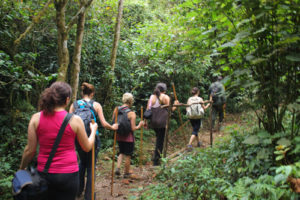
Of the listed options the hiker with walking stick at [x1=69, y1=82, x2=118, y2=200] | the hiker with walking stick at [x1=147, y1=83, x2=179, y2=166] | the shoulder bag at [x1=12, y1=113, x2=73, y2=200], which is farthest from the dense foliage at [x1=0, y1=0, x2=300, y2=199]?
the shoulder bag at [x1=12, y1=113, x2=73, y2=200]

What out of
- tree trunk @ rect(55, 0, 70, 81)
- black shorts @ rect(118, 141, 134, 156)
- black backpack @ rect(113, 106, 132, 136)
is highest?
tree trunk @ rect(55, 0, 70, 81)

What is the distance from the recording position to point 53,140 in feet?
8.39

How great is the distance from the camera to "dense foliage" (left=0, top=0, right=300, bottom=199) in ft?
9.09

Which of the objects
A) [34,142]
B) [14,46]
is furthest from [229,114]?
[34,142]

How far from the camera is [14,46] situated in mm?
6109

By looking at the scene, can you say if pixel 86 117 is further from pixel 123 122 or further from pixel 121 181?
pixel 121 181

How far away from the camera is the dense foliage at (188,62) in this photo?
9.09 ft

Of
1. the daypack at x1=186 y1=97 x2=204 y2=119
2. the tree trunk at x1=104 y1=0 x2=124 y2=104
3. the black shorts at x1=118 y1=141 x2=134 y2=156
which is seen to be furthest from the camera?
the tree trunk at x1=104 y1=0 x2=124 y2=104

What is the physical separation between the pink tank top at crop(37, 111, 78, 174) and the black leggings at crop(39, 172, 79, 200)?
59 millimetres

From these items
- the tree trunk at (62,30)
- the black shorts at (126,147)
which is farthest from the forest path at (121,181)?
the tree trunk at (62,30)

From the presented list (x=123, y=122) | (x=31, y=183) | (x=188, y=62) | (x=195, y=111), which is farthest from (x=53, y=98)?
(x=188, y=62)

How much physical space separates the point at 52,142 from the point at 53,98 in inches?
19.3

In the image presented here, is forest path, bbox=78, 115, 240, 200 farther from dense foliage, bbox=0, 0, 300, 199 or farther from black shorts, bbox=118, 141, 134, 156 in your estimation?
dense foliage, bbox=0, 0, 300, 199

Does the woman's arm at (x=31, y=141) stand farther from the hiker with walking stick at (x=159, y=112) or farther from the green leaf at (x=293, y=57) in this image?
the hiker with walking stick at (x=159, y=112)
